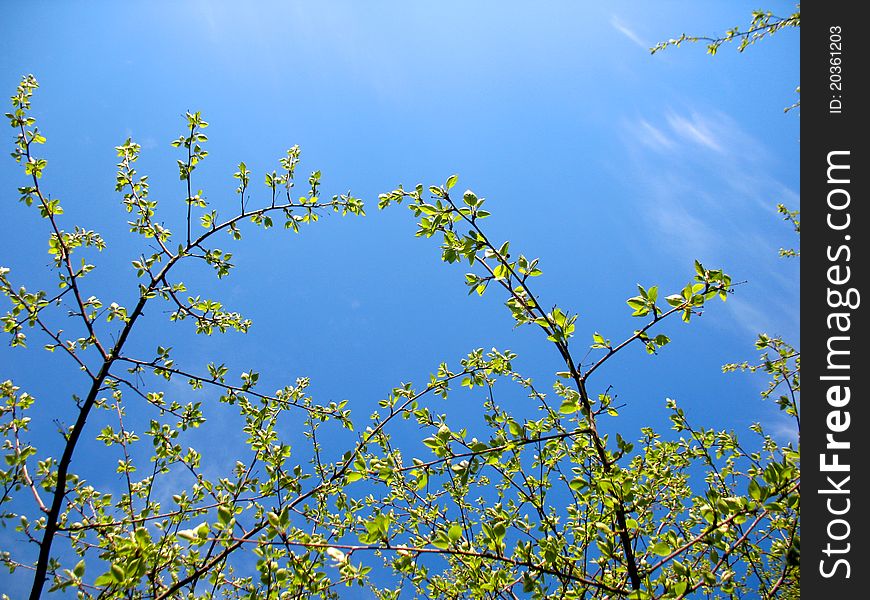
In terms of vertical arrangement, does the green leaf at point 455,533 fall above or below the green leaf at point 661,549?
below

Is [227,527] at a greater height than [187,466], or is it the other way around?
[187,466]

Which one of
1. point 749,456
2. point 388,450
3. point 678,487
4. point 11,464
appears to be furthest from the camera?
point 678,487

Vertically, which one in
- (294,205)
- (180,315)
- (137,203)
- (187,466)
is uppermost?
(294,205)

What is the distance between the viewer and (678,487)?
394 centimetres

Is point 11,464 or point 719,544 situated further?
point 11,464

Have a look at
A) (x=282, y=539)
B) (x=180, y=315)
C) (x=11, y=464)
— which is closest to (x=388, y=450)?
(x=282, y=539)

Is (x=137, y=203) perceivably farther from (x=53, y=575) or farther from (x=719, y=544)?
(x=719, y=544)

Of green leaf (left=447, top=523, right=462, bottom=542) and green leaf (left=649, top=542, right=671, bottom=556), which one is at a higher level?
green leaf (left=649, top=542, right=671, bottom=556)

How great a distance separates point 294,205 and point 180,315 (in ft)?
4.75

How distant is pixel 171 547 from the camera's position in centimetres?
300
